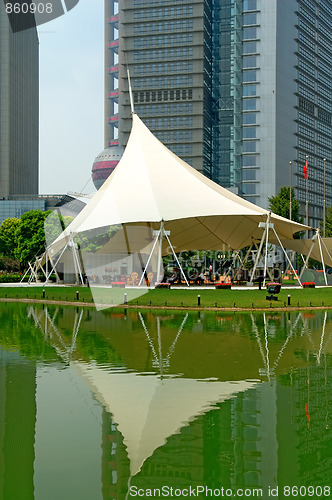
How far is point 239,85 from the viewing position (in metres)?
138

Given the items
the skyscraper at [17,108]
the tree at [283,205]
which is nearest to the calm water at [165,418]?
the tree at [283,205]

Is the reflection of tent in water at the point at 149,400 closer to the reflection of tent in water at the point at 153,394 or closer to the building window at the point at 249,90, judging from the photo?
the reflection of tent in water at the point at 153,394

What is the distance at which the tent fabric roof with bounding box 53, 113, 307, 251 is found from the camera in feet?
132

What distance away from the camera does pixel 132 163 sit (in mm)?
45562

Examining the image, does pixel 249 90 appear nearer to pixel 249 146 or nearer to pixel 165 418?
pixel 249 146

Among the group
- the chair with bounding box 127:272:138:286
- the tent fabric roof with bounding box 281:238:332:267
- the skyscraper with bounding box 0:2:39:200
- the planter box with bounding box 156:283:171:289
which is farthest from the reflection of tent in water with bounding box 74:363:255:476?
the skyscraper with bounding box 0:2:39:200

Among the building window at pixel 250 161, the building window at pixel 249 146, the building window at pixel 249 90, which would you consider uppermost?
the building window at pixel 249 90

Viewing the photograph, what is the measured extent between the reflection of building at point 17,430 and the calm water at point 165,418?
22 mm

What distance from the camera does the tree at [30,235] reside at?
8181cm

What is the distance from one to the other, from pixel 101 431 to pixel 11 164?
6822 inches

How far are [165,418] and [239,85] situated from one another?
13601 cm

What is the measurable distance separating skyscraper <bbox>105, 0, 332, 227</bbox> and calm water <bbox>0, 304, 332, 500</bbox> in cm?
12095

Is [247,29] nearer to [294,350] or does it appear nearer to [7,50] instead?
[7,50]

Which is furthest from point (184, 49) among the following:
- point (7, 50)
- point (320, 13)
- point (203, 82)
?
point (7, 50)
